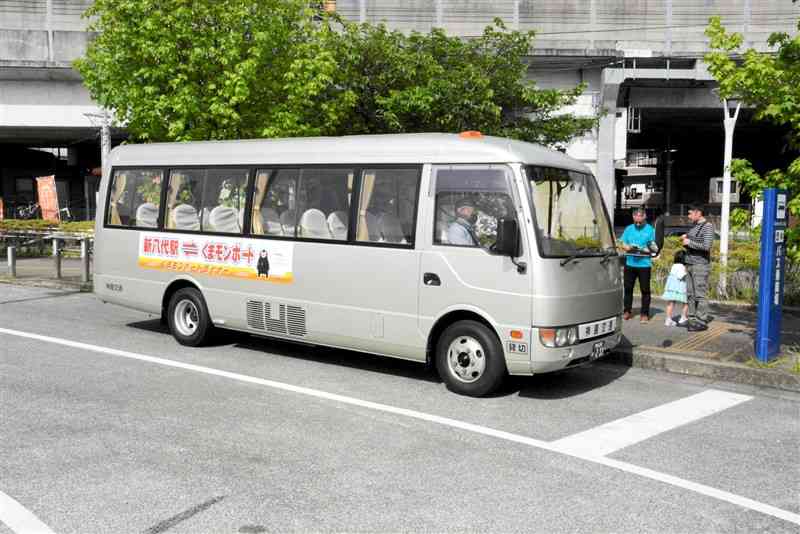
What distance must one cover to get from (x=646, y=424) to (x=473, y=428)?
1480 mm

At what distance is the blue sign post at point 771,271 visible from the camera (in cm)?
809

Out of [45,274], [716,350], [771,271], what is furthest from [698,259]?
[45,274]

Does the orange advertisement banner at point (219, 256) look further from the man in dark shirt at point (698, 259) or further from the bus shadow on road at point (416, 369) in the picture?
the man in dark shirt at point (698, 259)

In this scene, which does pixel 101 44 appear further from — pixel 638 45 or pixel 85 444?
pixel 638 45

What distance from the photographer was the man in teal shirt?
1111 cm

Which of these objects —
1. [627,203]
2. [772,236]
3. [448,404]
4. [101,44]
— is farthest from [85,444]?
[627,203]

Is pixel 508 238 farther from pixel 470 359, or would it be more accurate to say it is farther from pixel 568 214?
pixel 470 359

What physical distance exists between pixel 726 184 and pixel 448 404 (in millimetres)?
10973

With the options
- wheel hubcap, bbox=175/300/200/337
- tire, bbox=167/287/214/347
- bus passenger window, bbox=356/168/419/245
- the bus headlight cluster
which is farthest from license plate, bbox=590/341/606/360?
wheel hubcap, bbox=175/300/200/337

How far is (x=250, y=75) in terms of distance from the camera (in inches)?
527

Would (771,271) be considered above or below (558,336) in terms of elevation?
above

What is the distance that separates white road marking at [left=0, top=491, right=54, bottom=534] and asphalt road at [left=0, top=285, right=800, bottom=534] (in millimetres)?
11

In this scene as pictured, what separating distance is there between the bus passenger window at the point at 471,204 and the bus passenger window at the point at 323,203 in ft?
3.88

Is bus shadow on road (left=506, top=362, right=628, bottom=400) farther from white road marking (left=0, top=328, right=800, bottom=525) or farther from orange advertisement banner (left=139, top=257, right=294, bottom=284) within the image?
orange advertisement banner (left=139, top=257, right=294, bottom=284)
